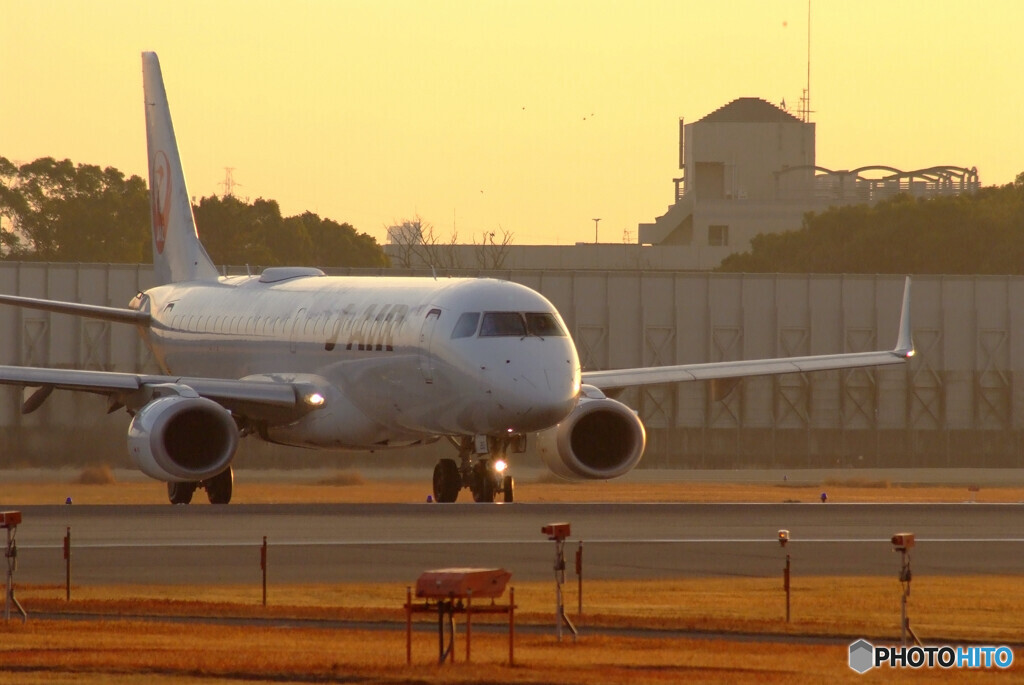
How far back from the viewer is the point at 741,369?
46.4 m

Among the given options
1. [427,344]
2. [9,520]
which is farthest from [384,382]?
[9,520]

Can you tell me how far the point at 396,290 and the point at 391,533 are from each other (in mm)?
9321

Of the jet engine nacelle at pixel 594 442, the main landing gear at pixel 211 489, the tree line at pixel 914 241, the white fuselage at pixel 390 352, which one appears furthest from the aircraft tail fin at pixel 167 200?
the tree line at pixel 914 241

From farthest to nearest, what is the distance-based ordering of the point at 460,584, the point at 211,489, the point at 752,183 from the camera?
the point at 752,183
the point at 211,489
the point at 460,584

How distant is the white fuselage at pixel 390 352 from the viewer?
37125mm

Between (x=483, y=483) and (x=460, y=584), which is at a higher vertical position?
(x=460, y=584)

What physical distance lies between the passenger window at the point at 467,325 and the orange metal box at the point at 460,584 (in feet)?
64.3

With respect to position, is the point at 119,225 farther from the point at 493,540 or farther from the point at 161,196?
the point at 493,540

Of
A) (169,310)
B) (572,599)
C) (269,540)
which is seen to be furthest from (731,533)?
(169,310)

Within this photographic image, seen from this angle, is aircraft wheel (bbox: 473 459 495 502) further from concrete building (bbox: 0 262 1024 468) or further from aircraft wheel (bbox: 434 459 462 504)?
concrete building (bbox: 0 262 1024 468)

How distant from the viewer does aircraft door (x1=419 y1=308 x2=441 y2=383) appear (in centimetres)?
3844

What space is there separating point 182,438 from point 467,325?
639 cm

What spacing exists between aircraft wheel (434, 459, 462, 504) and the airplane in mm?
39

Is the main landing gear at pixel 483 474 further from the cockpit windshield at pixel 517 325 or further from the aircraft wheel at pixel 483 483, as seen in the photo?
the cockpit windshield at pixel 517 325
